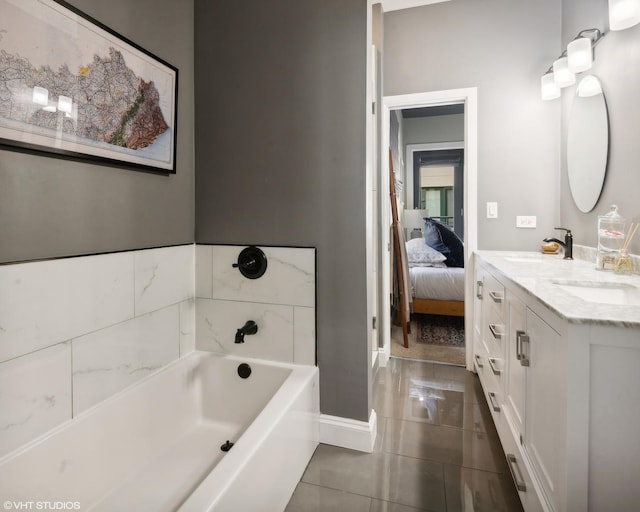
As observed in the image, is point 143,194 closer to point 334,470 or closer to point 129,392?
point 129,392

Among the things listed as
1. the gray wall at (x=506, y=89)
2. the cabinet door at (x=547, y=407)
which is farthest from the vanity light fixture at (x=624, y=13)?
the cabinet door at (x=547, y=407)

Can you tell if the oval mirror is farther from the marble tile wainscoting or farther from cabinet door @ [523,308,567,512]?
the marble tile wainscoting

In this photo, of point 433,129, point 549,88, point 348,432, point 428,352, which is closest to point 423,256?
point 428,352

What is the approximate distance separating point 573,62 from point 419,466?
2.45 m

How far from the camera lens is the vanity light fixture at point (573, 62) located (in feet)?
6.64

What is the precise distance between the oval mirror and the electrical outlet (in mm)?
348

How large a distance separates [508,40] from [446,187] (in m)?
3.85

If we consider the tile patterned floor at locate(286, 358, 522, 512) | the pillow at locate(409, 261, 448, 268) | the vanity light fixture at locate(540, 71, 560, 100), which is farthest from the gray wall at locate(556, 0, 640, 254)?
the pillow at locate(409, 261, 448, 268)

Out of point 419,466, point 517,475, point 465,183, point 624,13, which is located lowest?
point 419,466

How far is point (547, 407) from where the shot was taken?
42.6 inches

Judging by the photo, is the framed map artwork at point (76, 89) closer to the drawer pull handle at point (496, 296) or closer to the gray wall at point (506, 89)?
the drawer pull handle at point (496, 296)

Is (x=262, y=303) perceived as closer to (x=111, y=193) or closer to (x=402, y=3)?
(x=111, y=193)

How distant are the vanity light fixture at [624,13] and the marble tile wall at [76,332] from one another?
2.47 meters

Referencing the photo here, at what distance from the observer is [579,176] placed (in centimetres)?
229
